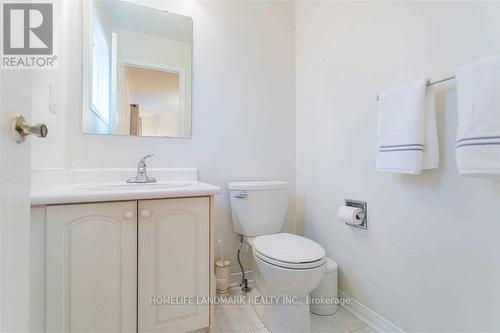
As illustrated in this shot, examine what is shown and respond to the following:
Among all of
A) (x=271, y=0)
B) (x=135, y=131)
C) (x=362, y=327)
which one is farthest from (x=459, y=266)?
(x=271, y=0)

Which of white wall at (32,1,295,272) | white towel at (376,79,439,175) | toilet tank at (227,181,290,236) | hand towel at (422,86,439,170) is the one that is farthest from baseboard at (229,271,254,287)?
hand towel at (422,86,439,170)

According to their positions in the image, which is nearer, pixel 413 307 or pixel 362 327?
pixel 413 307

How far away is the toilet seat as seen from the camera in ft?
3.68

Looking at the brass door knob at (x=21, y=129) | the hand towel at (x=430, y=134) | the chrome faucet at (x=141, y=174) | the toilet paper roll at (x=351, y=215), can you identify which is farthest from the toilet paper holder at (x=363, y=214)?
the brass door knob at (x=21, y=129)

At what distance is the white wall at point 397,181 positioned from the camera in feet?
3.05

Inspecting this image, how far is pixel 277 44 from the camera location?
1.88 meters

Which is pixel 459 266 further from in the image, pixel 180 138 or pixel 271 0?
pixel 271 0

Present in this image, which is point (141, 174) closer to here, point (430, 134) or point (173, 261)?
point (173, 261)

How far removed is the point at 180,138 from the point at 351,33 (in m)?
1.21

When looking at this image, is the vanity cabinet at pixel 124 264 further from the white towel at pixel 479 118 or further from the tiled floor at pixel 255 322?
the white towel at pixel 479 118

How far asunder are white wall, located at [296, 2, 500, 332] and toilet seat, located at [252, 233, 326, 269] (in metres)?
0.35

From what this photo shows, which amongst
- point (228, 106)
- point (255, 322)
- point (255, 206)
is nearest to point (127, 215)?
point (255, 206)

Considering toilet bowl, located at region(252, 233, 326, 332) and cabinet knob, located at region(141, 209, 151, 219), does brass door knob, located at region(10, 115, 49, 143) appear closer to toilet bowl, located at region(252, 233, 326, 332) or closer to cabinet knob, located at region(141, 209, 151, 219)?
cabinet knob, located at region(141, 209, 151, 219)

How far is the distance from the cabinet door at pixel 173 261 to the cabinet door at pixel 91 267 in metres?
0.04
